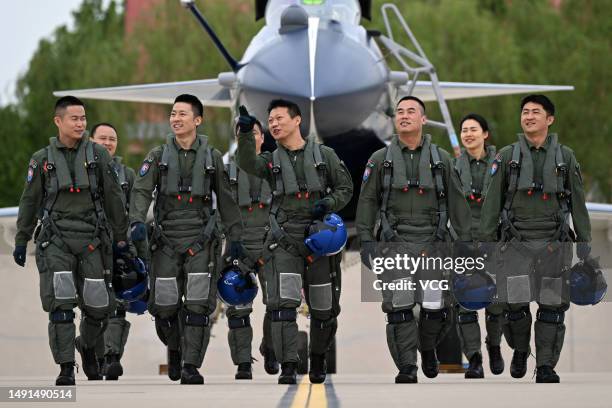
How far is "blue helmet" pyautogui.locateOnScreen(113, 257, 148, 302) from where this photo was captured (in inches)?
451

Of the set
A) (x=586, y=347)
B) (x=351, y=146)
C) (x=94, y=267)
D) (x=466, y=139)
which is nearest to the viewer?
(x=94, y=267)

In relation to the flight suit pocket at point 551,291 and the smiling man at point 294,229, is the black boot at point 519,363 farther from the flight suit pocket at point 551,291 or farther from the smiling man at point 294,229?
the smiling man at point 294,229

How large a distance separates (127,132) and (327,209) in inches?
1069

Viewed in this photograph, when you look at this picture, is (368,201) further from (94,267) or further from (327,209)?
(94,267)

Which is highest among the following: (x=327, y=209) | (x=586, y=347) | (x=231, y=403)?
(x=327, y=209)

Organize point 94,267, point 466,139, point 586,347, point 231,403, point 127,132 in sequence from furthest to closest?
point 127,132 < point 586,347 < point 466,139 < point 94,267 < point 231,403

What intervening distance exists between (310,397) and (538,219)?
2.79 m

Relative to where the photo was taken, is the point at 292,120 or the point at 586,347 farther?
the point at 586,347

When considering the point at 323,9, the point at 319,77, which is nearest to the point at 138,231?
the point at 319,77

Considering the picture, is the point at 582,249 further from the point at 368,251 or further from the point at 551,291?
the point at 368,251

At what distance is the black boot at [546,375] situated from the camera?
10641 millimetres

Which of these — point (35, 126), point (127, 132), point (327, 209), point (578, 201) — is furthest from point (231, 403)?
point (35, 126)

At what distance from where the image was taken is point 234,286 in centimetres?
1135

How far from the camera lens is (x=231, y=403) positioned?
327 inches
